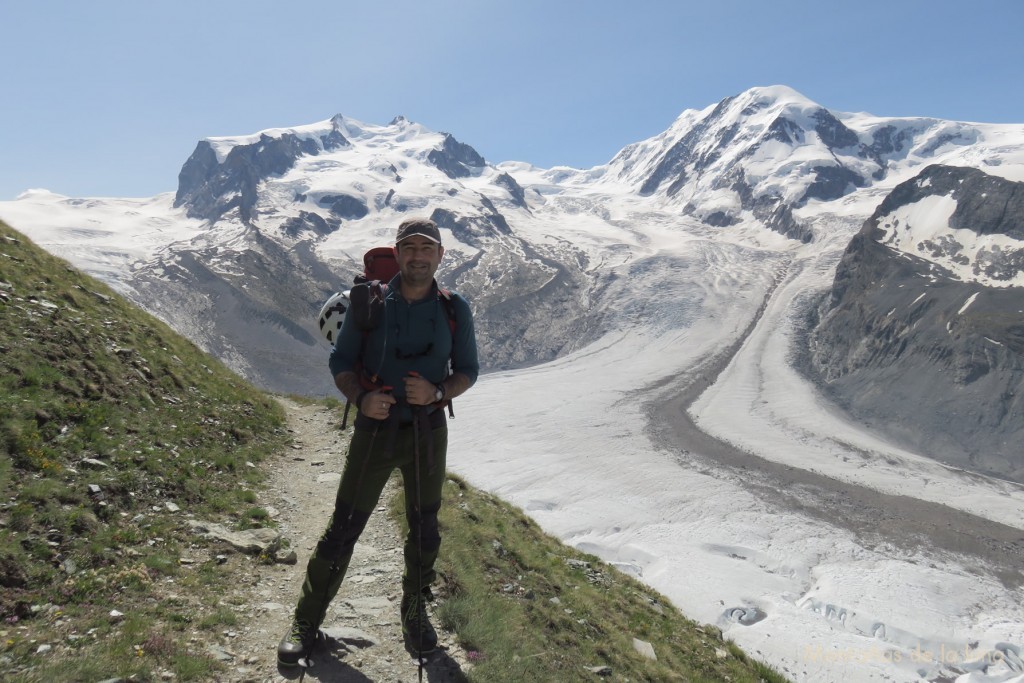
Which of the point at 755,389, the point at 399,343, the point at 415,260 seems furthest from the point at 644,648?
the point at 755,389

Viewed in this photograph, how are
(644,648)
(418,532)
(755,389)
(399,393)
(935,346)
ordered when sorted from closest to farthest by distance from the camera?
(399,393) → (418,532) → (644,648) → (755,389) → (935,346)

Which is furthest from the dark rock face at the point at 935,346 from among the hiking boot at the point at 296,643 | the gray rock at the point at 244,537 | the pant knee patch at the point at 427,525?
the hiking boot at the point at 296,643

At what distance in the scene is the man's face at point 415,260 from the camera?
4.52 m

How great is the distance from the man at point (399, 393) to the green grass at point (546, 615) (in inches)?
51.5

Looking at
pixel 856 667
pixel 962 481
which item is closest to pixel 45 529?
pixel 856 667

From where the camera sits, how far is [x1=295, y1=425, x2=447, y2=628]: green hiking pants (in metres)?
4.75

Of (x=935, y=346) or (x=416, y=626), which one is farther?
(x=935, y=346)

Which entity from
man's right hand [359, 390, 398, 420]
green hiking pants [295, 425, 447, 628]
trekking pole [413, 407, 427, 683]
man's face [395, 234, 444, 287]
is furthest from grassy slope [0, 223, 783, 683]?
man's face [395, 234, 444, 287]

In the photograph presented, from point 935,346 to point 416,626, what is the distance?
5278 inches

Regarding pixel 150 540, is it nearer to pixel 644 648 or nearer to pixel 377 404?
pixel 377 404

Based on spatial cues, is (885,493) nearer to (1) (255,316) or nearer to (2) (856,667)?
(2) (856,667)

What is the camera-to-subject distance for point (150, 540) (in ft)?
23.0

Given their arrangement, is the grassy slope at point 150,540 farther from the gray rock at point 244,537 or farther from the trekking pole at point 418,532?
the trekking pole at point 418,532

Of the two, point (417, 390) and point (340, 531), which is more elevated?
point (417, 390)
